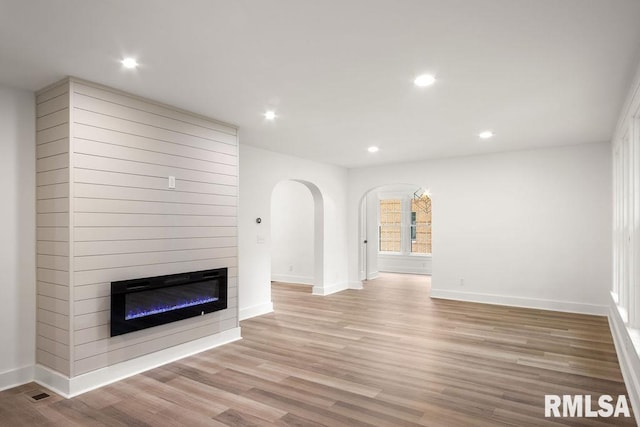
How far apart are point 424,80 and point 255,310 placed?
4021 millimetres

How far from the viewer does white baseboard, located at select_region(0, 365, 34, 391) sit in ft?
10.6

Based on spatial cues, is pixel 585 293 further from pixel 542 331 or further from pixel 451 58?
pixel 451 58

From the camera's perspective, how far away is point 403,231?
422 inches

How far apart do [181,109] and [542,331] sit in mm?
5049

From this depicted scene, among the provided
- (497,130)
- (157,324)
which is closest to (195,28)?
(157,324)

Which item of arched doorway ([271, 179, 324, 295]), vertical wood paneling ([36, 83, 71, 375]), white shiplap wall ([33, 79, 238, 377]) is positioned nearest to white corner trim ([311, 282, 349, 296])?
arched doorway ([271, 179, 324, 295])

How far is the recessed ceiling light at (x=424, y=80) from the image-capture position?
3.16 meters

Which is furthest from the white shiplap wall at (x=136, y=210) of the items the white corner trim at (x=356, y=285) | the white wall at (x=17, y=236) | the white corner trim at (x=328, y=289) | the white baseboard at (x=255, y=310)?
the white corner trim at (x=356, y=285)

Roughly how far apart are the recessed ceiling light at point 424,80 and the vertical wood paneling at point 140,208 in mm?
2349

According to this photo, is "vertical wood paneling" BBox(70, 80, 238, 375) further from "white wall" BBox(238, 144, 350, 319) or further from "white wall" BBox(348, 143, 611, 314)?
"white wall" BBox(348, 143, 611, 314)

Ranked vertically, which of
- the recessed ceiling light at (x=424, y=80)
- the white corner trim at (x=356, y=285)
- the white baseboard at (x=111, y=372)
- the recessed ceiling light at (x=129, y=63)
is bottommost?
the white corner trim at (x=356, y=285)

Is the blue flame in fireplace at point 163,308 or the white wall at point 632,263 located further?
the blue flame in fireplace at point 163,308

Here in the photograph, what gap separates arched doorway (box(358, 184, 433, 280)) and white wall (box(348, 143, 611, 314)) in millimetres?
2888

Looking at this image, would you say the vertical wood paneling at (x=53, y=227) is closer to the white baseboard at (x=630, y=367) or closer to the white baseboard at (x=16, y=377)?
the white baseboard at (x=16, y=377)
